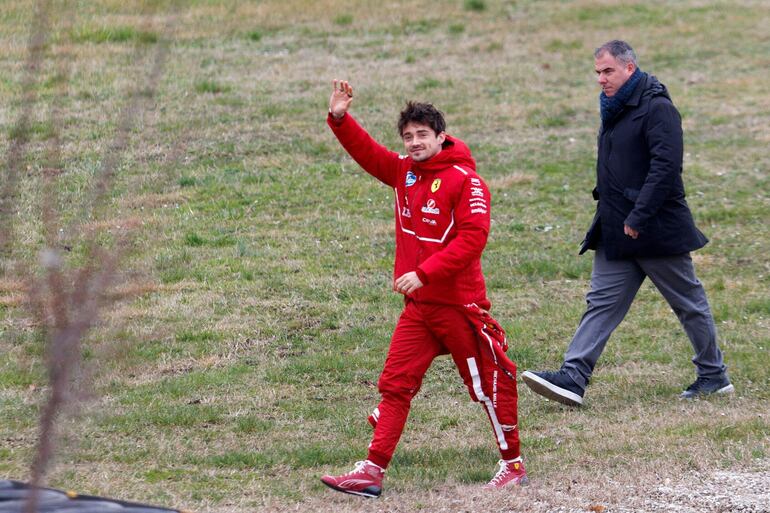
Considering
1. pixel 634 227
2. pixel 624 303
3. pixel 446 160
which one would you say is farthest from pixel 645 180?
pixel 446 160

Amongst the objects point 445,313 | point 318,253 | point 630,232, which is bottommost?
point 318,253

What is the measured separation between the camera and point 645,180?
6531 mm

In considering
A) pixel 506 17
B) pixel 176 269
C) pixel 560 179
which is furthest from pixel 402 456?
pixel 506 17

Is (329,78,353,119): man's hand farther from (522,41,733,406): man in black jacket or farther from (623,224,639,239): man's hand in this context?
(623,224,639,239): man's hand

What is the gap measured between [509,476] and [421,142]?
1661 millimetres

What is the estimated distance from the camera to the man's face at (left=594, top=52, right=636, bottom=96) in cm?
657

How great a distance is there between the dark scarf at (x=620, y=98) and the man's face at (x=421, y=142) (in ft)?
4.94

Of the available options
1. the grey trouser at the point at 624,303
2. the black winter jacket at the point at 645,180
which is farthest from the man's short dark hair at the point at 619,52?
the grey trouser at the point at 624,303

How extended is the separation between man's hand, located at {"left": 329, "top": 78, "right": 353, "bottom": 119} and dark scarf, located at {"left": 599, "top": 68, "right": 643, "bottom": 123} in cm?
167

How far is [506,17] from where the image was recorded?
65.0ft

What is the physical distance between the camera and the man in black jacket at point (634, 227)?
6.47 m

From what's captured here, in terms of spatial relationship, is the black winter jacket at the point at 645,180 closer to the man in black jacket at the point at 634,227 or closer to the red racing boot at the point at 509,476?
the man in black jacket at the point at 634,227

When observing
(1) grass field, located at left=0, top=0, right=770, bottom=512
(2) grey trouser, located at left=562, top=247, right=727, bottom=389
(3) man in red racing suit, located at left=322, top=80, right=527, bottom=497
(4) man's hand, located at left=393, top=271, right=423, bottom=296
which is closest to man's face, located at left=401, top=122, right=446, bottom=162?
(3) man in red racing suit, located at left=322, top=80, right=527, bottom=497

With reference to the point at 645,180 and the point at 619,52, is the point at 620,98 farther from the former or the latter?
the point at 645,180
